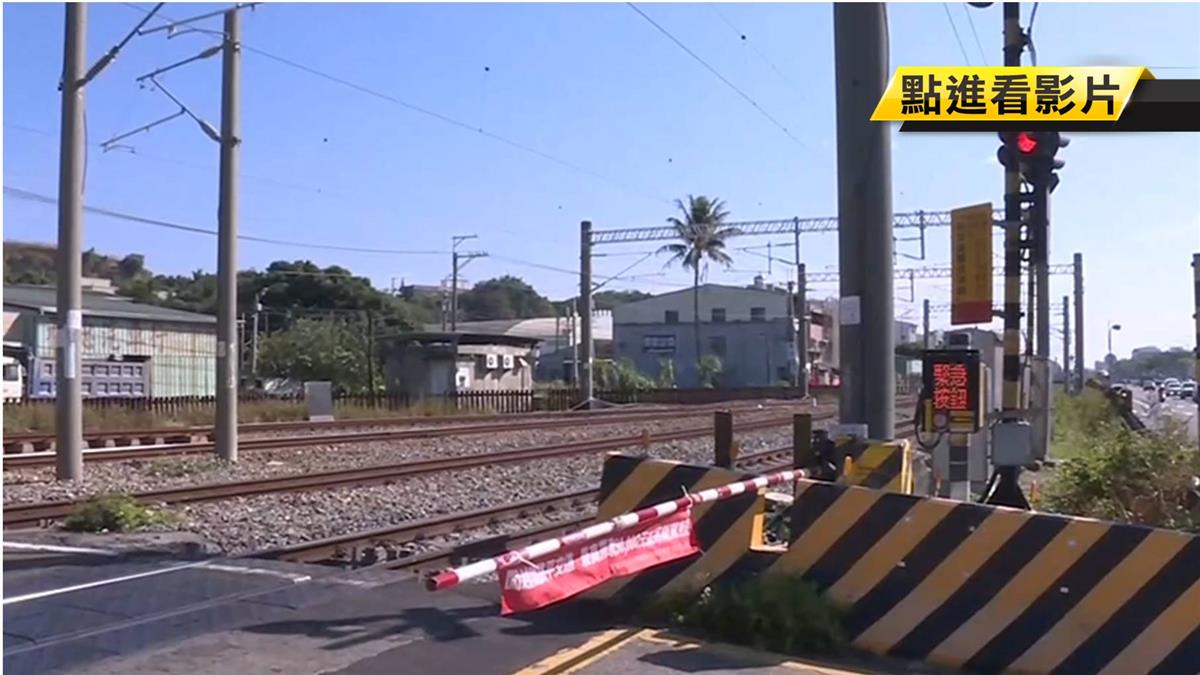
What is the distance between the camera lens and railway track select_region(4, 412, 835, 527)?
1262cm

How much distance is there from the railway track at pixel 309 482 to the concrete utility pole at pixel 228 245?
3430 mm

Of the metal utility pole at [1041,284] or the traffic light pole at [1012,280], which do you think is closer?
the traffic light pole at [1012,280]

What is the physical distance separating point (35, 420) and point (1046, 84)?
2715cm

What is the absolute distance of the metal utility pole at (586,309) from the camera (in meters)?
51.7

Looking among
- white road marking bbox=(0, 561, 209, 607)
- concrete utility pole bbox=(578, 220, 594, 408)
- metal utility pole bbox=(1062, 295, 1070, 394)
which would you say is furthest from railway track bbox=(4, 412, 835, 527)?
metal utility pole bbox=(1062, 295, 1070, 394)

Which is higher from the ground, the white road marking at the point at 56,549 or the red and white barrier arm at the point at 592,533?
the red and white barrier arm at the point at 592,533

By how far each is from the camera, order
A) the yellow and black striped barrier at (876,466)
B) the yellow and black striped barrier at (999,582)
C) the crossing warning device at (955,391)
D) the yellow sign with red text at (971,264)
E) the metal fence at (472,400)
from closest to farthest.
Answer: the yellow and black striped barrier at (999,582), the yellow and black striped barrier at (876,466), the crossing warning device at (955,391), the yellow sign with red text at (971,264), the metal fence at (472,400)

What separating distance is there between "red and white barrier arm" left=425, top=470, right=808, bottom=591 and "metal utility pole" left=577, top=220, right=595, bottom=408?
42.7m

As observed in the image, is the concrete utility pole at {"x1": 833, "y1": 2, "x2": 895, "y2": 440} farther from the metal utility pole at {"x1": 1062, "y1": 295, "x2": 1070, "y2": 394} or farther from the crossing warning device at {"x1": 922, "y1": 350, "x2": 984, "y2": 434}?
the metal utility pole at {"x1": 1062, "y1": 295, "x2": 1070, "y2": 394}

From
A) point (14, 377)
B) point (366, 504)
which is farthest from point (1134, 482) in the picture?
point (14, 377)

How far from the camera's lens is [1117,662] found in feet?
20.1

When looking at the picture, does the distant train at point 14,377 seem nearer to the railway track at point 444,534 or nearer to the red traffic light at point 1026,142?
the railway track at point 444,534

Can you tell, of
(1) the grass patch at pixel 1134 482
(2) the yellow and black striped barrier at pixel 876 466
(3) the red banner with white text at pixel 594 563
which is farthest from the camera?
(1) the grass patch at pixel 1134 482

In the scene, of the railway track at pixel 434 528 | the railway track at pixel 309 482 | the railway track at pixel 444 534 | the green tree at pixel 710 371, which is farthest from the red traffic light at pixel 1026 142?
the green tree at pixel 710 371
